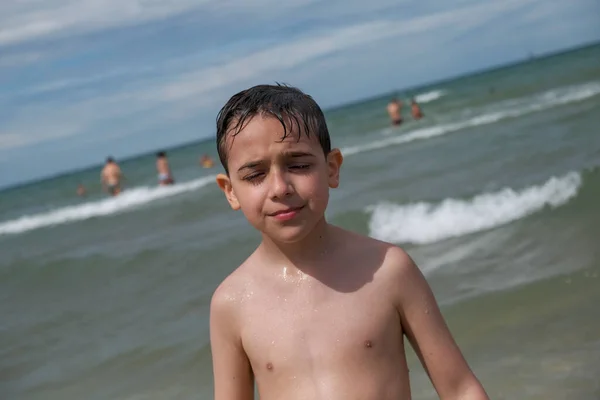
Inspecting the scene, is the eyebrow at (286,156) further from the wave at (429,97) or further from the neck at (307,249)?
the wave at (429,97)

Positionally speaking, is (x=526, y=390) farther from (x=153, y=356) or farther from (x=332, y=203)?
(x=332, y=203)

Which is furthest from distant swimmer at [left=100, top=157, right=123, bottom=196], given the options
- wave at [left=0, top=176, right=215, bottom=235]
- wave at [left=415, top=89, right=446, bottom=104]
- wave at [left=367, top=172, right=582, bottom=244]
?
wave at [left=415, top=89, right=446, bottom=104]

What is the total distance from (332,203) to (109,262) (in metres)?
2.91

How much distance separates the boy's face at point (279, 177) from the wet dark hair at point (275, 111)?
0.02 m

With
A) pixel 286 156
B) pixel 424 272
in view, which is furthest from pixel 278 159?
pixel 424 272

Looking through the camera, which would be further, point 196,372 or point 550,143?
point 550,143

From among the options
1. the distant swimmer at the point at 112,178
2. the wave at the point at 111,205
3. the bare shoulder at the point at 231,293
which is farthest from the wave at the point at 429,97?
the bare shoulder at the point at 231,293

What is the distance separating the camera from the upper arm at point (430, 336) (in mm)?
2078

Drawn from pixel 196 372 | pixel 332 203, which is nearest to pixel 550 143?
pixel 332 203

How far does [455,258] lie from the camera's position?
668cm

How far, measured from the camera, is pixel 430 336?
2084 millimetres

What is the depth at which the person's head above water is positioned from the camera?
1990 mm

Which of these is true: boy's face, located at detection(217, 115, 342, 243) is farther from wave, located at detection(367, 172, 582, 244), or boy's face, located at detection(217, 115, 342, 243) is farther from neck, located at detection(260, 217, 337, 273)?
wave, located at detection(367, 172, 582, 244)

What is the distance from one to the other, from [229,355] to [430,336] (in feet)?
1.65
